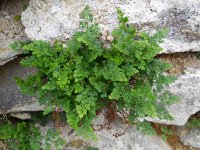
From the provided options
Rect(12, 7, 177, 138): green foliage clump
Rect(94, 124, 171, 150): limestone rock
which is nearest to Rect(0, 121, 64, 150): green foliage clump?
Rect(94, 124, 171, 150): limestone rock

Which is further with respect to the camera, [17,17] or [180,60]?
[180,60]

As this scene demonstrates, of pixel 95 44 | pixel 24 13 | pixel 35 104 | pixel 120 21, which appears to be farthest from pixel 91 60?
pixel 35 104

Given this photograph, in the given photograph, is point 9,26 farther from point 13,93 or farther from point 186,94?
point 186,94

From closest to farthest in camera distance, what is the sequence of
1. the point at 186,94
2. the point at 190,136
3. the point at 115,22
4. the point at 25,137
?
the point at 115,22
the point at 186,94
the point at 25,137
the point at 190,136

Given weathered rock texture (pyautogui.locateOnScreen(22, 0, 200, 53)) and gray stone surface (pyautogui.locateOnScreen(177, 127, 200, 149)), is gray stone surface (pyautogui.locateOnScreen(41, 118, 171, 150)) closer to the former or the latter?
gray stone surface (pyautogui.locateOnScreen(177, 127, 200, 149))

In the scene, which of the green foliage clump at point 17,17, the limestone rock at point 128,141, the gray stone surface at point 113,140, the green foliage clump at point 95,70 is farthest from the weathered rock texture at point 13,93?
the limestone rock at point 128,141

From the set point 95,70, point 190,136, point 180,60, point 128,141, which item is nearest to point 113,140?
point 128,141
